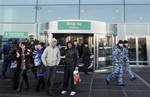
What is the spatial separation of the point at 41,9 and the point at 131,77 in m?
14.4

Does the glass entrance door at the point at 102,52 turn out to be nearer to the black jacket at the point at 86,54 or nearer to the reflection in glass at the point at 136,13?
the black jacket at the point at 86,54

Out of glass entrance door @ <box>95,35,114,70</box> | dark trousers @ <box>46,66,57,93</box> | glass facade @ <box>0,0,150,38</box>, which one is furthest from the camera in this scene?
glass facade @ <box>0,0,150,38</box>

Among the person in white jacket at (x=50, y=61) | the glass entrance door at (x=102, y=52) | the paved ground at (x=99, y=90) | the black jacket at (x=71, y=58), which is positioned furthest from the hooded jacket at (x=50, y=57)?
the glass entrance door at (x=102, y=52)

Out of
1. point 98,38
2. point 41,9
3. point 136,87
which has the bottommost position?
point 136,87

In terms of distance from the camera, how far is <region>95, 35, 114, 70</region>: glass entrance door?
21.8 metres

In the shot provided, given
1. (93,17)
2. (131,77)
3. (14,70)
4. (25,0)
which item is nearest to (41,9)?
(25,0)

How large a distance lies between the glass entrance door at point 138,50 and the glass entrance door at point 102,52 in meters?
6.03

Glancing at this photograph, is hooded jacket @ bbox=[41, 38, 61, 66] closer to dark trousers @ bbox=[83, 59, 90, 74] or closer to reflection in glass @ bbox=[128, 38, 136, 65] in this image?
dark trousers @ bbox=[83, 59, 90, 74]

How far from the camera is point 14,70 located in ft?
44.3

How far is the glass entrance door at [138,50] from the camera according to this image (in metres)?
28.5

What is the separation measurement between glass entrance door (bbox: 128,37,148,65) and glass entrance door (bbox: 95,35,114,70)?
19.8ft

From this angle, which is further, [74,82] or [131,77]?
[131,77]

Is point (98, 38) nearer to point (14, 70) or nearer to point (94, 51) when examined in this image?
point (94, 51)

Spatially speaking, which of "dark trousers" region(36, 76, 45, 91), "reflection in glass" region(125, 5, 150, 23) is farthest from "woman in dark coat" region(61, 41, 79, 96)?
"reflection in glass" region(125, 5, 150, 23)
